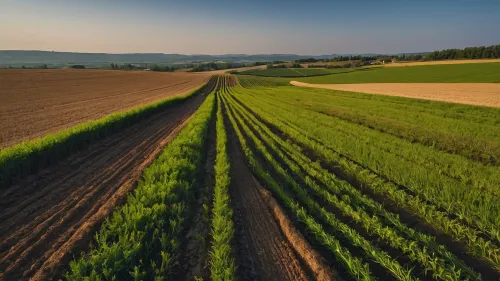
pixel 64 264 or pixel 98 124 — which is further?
pixel 98 124

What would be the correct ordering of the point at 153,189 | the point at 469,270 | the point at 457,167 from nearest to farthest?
the point at 469,270, the point at 153,189, the point at 457,167

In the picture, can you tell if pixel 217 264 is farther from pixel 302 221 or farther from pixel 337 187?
A: pixel 337 187

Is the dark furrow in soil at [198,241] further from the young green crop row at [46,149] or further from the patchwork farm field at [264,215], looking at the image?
the young green crop row at [46,149]

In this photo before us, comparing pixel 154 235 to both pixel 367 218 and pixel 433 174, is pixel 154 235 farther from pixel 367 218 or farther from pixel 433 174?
pixel 433 174

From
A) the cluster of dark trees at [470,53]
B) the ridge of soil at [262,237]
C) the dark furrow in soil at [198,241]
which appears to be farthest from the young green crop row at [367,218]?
the cluster of dark trees at [470,53]

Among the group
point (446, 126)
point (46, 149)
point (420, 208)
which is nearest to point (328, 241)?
point (420, 208)

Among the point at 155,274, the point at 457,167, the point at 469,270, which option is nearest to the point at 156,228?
the point at 155,274
